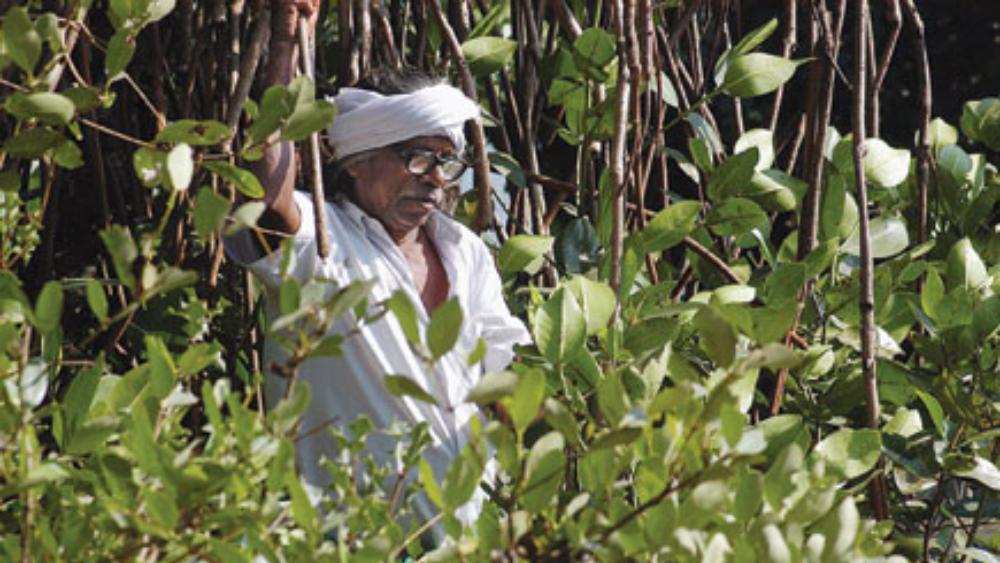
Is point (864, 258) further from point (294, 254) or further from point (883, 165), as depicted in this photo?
point (294, 254)

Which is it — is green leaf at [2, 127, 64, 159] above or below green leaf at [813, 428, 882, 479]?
above

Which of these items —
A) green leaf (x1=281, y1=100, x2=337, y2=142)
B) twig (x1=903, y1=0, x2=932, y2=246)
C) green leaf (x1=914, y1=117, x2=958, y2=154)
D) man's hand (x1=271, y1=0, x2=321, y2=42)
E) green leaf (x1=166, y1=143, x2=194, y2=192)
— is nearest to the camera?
green leaf (x1=166, y1=143, x2=194, y2=192)

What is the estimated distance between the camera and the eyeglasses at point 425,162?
2.07 meters

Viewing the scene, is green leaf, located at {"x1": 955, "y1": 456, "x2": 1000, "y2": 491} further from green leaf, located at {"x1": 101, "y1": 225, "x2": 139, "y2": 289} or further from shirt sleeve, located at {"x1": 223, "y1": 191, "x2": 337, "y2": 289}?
green leaf, located at {"x1": 101, "y1": 225, "x2": 139, "y2": 289}

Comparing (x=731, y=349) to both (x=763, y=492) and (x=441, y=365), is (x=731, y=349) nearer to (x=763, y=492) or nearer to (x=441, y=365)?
(x=763, y=492)

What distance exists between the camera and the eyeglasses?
81.6 inches

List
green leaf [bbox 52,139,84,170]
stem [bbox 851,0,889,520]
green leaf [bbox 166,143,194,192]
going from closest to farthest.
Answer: green leaf [bbox 166,143,194,192], green leaf [bbox 52,139,84,170], stem [bbox 851,0,889,520]

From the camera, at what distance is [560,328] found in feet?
5.48

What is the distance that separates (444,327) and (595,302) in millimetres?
619

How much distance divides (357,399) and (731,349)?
0.81 metres

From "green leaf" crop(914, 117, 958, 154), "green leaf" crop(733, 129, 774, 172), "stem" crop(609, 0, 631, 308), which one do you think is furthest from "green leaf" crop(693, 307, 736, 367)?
"green leaf" crop(914, 117, 958, 154)

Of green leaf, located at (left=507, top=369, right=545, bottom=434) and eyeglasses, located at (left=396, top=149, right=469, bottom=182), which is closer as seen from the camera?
green leaf, located at (left=507, top=369, right=545, bottom=434)

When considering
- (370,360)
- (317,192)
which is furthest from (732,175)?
(317,192)

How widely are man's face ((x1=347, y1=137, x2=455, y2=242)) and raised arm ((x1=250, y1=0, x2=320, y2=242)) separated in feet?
0.61
